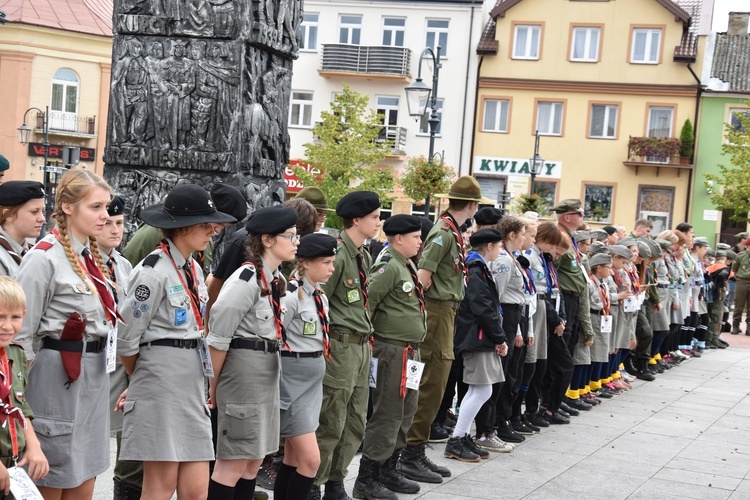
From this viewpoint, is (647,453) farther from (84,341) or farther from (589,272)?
(84,341)

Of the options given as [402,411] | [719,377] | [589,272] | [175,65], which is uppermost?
[175,65]

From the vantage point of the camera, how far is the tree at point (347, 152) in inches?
1622

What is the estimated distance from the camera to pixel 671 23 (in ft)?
144

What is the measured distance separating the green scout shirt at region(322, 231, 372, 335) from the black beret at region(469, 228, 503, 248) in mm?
2185

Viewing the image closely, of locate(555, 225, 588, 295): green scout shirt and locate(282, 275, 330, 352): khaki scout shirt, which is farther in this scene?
locate(555, 225, 588, 295): green scout shirt

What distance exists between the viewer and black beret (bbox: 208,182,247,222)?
6.55 m

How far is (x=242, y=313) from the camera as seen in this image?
17.7 ft

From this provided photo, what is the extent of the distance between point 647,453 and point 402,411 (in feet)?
11.8

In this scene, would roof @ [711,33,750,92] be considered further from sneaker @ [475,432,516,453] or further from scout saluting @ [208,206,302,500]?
scout saluting @ [208,206,302,500]

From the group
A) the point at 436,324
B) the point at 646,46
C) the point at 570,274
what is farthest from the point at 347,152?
the point at 436,324

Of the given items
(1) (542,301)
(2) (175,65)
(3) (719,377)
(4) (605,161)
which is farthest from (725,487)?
(4) (605,161)

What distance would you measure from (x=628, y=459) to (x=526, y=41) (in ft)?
123

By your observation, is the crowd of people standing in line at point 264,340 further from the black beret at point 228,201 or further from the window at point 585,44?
the window at point 585,44

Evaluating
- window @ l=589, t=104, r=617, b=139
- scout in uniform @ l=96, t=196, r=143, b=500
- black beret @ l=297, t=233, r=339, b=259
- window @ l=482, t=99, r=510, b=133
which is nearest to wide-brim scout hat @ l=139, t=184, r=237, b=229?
scout in uniform @ l=96, t=196, r=143, b=500
